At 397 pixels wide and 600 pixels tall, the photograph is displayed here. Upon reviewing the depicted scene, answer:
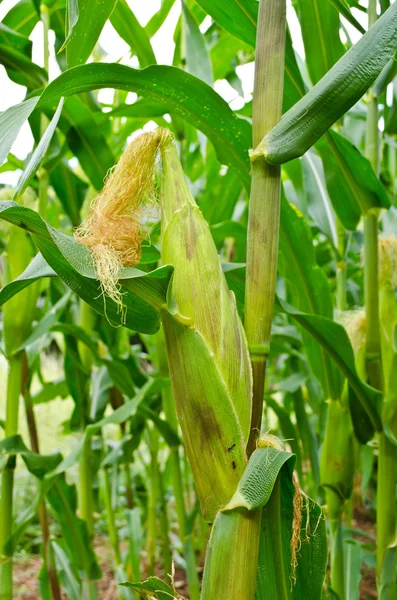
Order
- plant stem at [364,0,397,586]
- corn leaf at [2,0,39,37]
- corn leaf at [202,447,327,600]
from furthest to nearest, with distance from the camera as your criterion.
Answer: corn leaf at [2,0,39,37], plant stem at [364,0,397,586], corn leaf at [202,447,327,600]

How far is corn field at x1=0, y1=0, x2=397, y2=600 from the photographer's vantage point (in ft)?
1.80

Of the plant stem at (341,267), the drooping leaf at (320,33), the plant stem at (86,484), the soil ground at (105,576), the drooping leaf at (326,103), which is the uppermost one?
the drooping leaf at (320,33)

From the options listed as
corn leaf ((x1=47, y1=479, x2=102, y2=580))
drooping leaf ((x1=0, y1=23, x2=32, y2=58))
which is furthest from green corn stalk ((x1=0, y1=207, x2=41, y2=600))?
drooping leaf ((x1=0, y1=23, x2=32, y2=58))

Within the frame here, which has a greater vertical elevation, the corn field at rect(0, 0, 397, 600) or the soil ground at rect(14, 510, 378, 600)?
the corn field at rect(0, 0, 397, 600)

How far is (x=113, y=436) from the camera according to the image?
11.0 feet

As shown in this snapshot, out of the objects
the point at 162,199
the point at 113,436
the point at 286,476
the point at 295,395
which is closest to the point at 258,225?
the point at 162,199

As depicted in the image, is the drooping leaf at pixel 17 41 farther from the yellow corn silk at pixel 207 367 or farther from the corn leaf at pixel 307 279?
the yellow corn silk at pixel 207 367

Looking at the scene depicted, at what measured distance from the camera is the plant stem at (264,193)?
57 centimetres

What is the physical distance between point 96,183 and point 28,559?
202 centimetres

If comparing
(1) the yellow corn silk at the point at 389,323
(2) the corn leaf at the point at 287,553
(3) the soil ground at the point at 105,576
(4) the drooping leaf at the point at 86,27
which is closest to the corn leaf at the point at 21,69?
(4) the drooping leaf at the point at 86,27

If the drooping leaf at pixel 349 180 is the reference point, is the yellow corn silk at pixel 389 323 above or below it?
below

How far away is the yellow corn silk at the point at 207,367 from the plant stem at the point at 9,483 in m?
0.61

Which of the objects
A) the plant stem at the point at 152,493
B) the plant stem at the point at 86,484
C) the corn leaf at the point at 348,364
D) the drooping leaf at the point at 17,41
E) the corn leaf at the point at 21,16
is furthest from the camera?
the plant stem at the point at 152,493

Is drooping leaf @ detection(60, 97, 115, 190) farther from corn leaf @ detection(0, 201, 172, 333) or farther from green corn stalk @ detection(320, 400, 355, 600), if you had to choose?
green corn stalk @ detection(320, 400, 355, 600)
